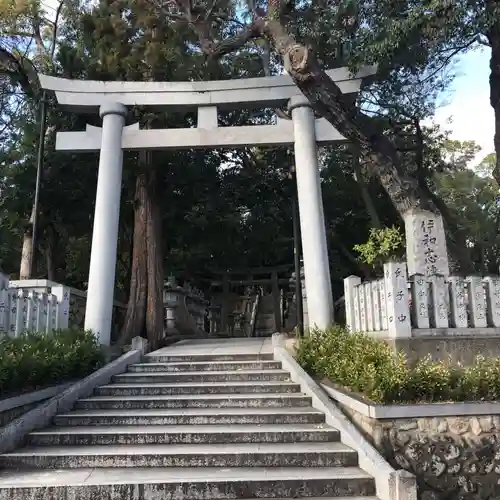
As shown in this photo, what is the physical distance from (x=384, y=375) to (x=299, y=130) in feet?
17.7

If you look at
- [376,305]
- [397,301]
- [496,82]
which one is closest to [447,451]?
[397,301]

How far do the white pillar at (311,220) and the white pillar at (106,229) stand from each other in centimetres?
325

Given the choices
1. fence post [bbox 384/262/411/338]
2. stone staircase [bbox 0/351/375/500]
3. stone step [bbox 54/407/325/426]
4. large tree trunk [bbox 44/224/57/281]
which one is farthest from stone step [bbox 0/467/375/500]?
large tree trunk [bbox 44/224/57/281]

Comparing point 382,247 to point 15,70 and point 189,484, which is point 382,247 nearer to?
point 189,484

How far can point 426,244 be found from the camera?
6742 millimetres

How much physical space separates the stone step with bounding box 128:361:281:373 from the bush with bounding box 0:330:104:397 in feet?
2.30

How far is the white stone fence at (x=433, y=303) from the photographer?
5.64 meters

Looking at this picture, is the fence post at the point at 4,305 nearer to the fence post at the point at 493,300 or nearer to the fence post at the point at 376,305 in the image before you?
the fence post at the point at 376,305

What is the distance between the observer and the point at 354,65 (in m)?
8.40

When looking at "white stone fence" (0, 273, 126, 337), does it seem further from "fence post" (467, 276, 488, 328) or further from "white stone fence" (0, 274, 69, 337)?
"fence post" (467, 276, 488, 328)

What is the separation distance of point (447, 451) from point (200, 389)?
123 inches

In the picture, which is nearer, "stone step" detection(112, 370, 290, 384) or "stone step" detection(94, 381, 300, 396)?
"stone step" detection(94, 381, 300, 396)

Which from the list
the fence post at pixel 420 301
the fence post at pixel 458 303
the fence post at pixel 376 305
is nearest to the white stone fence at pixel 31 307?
the fence post at pixel 376 305

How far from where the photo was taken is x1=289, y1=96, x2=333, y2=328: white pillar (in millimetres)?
8398
